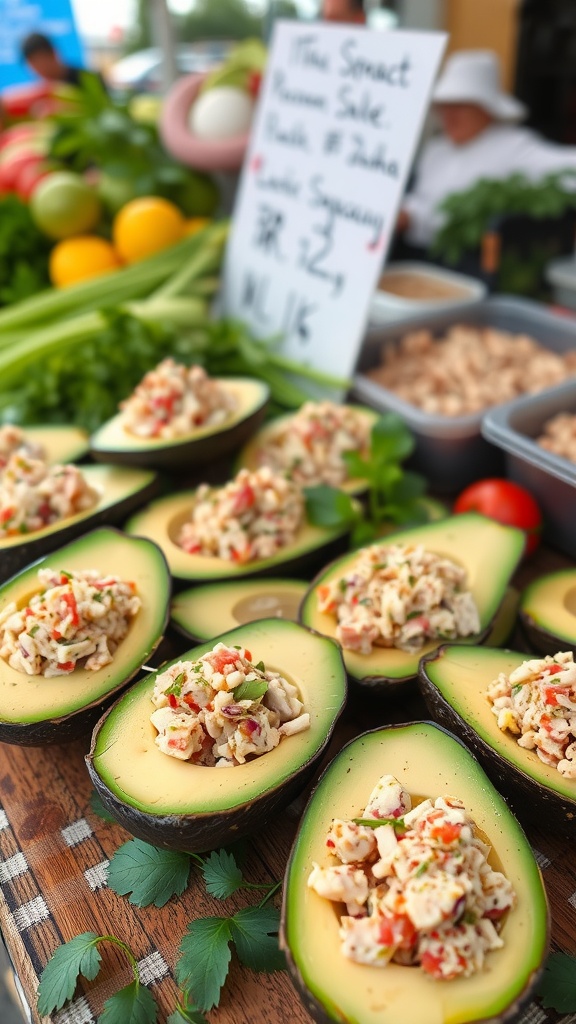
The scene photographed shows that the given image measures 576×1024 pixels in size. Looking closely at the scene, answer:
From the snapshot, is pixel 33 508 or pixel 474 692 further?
pixel 33 508

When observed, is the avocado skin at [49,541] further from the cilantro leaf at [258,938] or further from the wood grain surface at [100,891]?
the cilantro leaf at [258,938]

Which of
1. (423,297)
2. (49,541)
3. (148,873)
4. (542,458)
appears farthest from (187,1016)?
(423,297)

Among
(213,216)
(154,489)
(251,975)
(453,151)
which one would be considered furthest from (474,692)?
(453,151)

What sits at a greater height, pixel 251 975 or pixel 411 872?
pixel 411 872

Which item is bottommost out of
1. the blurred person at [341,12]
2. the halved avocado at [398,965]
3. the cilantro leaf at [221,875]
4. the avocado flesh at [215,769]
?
the cilantro leaf at [221,875]

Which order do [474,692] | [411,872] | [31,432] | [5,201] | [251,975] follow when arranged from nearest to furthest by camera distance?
[411,872] < [251,975] < [474,692] < [31,432] < [5,201]

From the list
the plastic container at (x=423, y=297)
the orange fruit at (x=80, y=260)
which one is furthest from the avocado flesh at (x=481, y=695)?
the orange fruit at (x=80, y=260)

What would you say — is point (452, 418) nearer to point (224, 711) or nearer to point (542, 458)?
point (542, 458)

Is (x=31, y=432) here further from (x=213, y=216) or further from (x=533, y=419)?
(x=213, y=216)
